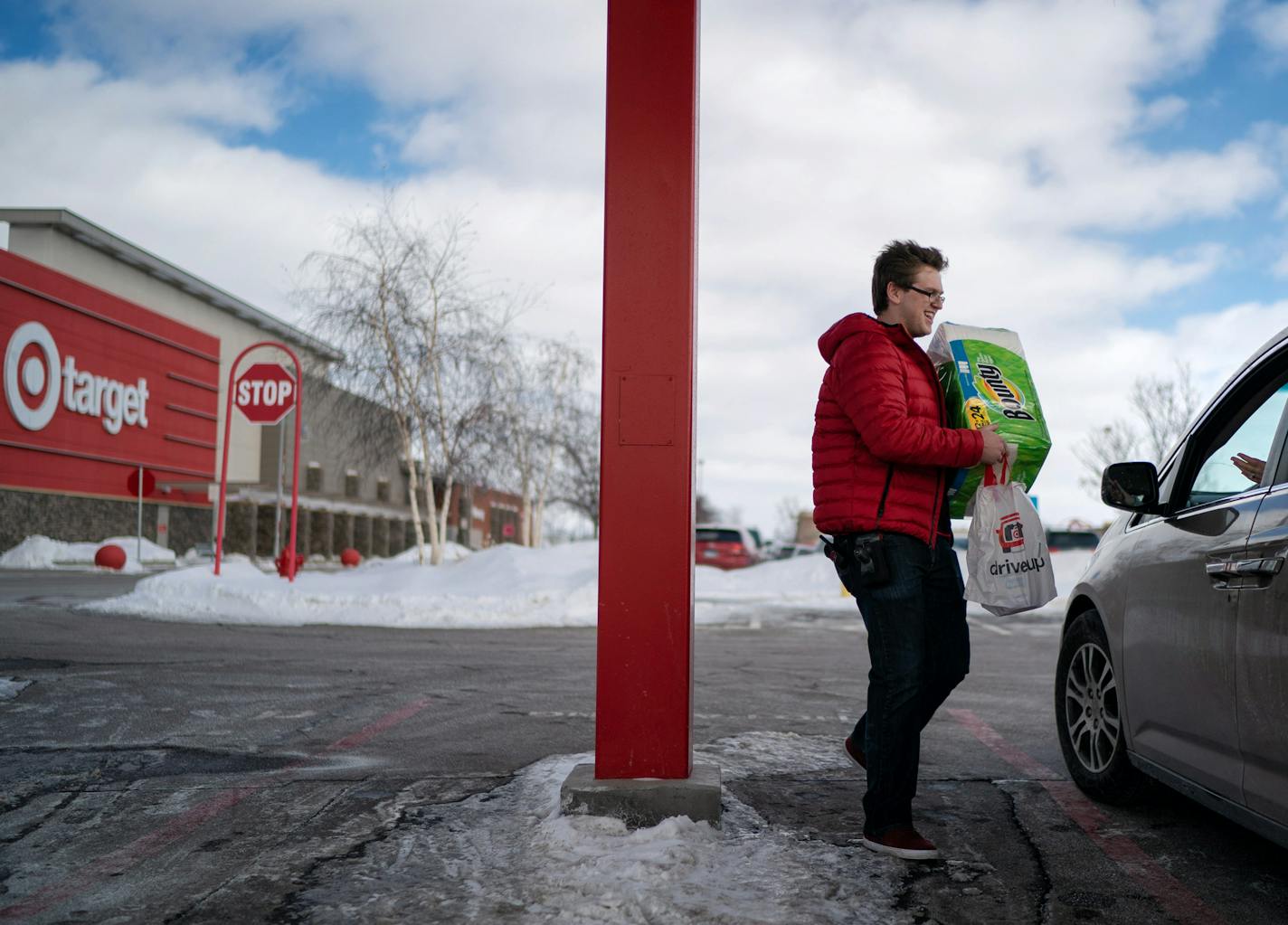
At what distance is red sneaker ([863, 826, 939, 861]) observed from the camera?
3.26m

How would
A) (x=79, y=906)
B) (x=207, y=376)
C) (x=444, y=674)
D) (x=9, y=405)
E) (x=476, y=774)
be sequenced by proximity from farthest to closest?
1. (x=207, y=376)
2. (x=9, y=405)
3. (x=444, y=674)
4. (x=476, y=774)
5. (x=79, y=906)

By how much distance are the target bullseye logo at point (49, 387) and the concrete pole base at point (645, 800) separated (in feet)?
97.9

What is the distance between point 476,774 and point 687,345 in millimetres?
2011

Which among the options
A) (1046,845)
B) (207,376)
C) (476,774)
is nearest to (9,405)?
(207,376)

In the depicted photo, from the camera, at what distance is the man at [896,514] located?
3.27m

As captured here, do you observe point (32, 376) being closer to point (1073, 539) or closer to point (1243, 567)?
point (1073, 539)

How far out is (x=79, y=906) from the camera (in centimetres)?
289

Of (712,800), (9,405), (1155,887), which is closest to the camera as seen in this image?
(1155,887)

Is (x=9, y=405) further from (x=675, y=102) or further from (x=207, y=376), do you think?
(x=675, y=102)

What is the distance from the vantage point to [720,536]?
24734mm

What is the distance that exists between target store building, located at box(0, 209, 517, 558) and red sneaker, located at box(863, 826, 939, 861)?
18843mm

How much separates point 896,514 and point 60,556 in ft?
104

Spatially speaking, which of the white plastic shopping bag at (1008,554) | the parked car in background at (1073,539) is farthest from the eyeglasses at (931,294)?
the parked car in background at (1073,539)

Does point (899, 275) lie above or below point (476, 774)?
above
